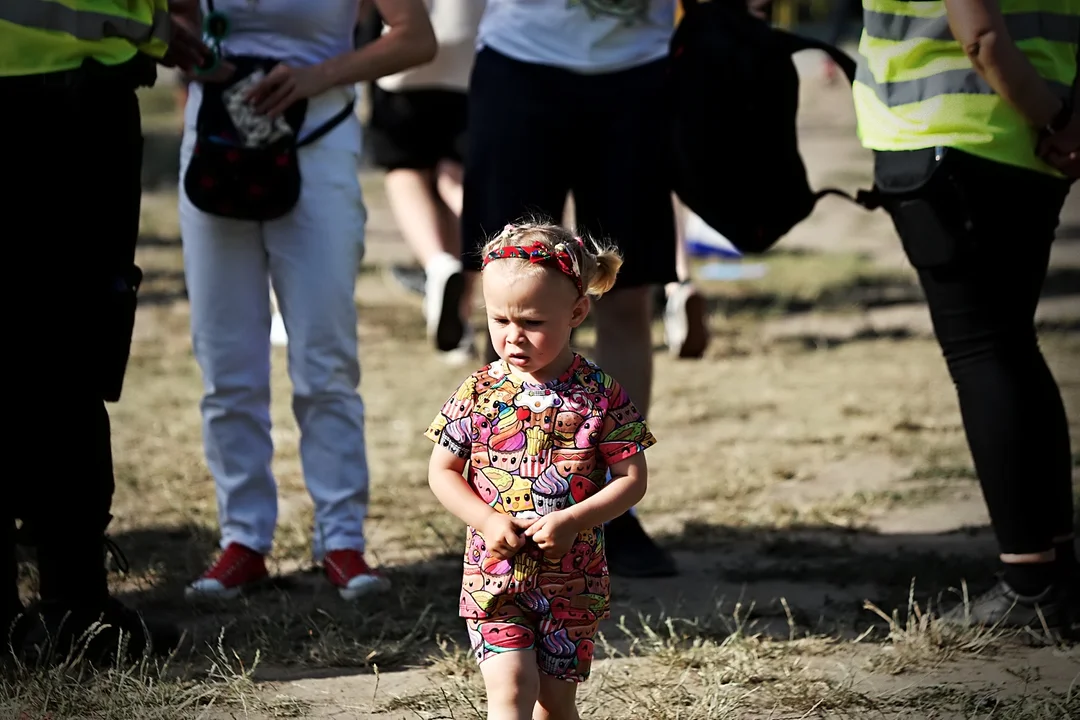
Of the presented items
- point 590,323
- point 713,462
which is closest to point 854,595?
point 713,462

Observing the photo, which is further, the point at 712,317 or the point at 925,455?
the point at 712,317

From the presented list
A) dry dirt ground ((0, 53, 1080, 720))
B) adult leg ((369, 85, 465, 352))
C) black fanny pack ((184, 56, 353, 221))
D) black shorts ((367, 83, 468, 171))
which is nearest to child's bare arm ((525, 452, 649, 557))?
dry dirt ground ((0, 53, 1080, 720))

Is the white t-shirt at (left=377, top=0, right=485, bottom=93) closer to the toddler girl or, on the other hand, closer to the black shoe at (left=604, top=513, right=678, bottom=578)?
the black shoe at (left=604, top=513, right=678, bottom=578)

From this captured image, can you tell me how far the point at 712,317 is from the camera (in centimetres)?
770

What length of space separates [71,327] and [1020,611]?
2.13 meters

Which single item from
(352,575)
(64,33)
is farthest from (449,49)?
(64,33)

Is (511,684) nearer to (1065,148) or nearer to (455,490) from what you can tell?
(455,490)

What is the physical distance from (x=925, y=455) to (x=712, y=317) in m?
2.60

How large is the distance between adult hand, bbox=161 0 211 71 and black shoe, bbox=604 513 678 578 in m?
1.57

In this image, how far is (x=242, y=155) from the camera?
3.66m

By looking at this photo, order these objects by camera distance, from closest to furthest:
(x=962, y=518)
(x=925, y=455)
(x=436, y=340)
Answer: (x=962, y=518)
(x=925, y=455)
(x=436, y=340)

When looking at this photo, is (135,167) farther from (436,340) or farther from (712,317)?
(712,317)

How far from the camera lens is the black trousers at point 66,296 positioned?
312 cm

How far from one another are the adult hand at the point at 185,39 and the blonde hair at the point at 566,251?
4.38 ft
